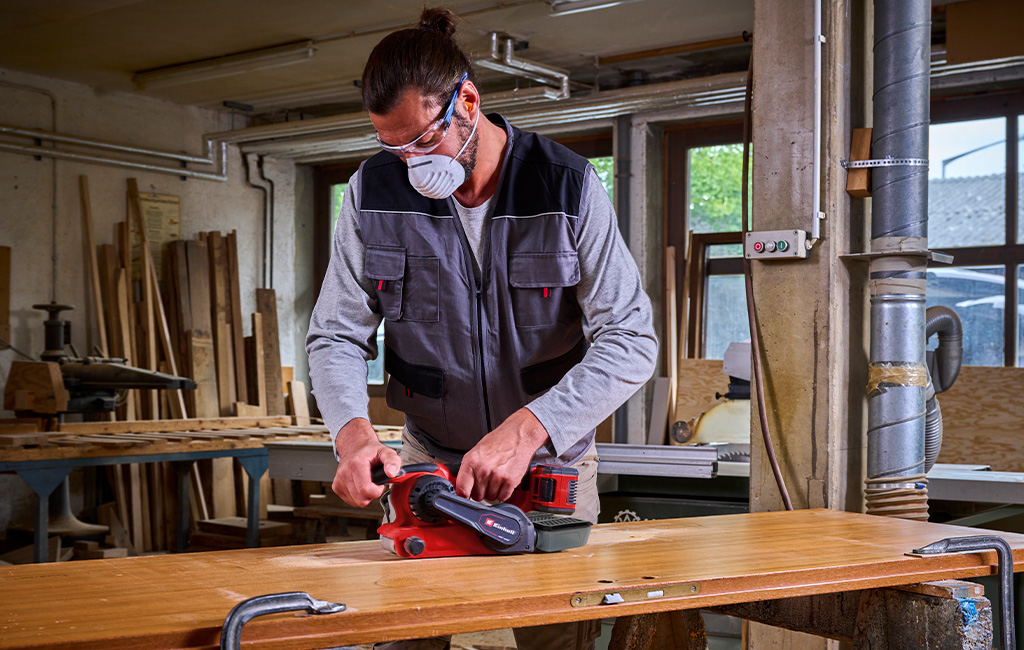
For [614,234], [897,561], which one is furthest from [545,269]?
[897,561]

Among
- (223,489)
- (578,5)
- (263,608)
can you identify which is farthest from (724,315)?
(263,608)

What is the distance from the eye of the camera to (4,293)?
627 cm

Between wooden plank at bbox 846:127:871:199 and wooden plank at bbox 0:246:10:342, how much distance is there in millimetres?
5668

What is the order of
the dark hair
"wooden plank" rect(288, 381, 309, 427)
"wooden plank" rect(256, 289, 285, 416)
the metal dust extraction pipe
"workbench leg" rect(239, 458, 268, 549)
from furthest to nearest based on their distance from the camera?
1. "wooden plank" rect(288, 381, 309, 427)
2. "wooden plank" rect(256, 289, 285, 416)
3. "workbench leg" rect(239, 458, 268, 549)
4. the metal dust extraction pipe
5. the dark hair

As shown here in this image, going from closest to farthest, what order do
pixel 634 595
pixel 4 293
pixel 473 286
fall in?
pixel 634 595
pixel 473 286
pixel 4 293

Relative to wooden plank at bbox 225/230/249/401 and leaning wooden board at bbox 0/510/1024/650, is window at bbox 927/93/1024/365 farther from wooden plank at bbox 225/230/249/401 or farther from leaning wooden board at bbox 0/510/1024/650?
wooden plank at bbox 225/230/249/401

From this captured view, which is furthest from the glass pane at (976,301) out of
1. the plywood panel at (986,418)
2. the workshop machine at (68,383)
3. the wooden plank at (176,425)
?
→ the workshop machine at (68,383)

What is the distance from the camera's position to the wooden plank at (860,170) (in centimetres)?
236

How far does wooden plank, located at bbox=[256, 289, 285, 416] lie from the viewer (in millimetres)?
7387

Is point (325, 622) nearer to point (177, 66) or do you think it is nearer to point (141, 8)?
point (141, 8)

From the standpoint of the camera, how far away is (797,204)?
235cm

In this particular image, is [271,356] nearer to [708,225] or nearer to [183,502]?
[183,502]

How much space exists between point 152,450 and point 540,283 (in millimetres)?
3627

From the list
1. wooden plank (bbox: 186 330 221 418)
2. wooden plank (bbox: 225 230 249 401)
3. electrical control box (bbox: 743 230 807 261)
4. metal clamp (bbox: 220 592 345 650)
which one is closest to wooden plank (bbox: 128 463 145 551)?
wooden plank (bbox: 186 330 221 418)
